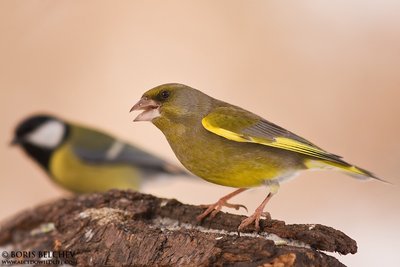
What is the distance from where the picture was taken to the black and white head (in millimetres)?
3381

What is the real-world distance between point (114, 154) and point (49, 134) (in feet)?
1.26

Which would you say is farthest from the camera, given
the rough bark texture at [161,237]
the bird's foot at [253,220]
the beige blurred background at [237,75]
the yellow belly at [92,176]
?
the beige blurred background at [237,75]

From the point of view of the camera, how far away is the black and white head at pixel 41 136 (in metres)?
3.38

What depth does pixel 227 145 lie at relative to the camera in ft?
5.62

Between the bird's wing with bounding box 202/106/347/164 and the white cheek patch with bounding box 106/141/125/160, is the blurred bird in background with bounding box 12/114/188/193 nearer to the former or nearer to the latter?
the white cheek patch with bounding box 106/141/125/160

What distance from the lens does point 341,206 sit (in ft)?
11.9

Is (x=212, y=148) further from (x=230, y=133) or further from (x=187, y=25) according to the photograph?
(x=187, y=25)

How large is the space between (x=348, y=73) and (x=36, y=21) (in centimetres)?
198

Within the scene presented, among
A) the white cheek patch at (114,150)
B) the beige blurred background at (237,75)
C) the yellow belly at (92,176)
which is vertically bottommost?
the yellow belly at (92,176)

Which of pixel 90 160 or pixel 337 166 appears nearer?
pixel 337 166

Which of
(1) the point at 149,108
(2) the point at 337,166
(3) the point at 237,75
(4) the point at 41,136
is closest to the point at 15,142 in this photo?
(4) the point at 41,136

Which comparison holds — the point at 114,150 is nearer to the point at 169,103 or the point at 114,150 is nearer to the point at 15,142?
the point at 15,142

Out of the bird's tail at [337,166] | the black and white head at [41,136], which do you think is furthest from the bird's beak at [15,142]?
the bird's tail at [337,166]

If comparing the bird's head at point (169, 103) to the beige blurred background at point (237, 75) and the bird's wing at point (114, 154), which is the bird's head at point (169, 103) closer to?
the bird's wing at point (114, 154)
